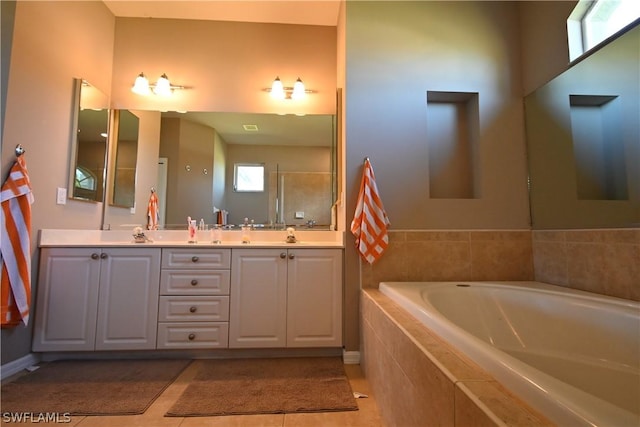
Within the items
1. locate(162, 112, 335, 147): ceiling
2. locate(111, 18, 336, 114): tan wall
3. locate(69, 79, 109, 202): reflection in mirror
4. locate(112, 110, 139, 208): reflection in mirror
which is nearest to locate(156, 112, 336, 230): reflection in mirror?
locate(162, 112, 335, 147): ceiling

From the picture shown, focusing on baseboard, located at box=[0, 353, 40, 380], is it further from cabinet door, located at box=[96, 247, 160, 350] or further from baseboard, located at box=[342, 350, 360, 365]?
baseboard, located at box=[342, 350, 360, 365]

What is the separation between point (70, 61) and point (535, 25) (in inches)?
136

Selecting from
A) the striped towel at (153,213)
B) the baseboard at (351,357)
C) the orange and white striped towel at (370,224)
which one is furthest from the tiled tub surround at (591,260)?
the striped towel at (153,213)

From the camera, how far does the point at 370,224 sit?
1.89 m

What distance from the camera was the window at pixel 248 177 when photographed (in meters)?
2.55

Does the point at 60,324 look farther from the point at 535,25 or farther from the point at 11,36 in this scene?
the point at 535,25

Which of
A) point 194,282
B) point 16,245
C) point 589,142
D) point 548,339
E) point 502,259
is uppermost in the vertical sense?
point 589,142

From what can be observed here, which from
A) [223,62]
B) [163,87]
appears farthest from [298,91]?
[163,87]

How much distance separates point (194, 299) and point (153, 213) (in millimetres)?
989

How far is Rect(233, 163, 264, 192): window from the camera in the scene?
2.55 meters

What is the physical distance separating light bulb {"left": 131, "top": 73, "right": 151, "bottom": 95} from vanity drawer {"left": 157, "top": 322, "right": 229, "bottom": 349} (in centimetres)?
199

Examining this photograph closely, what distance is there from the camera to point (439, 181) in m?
2.24

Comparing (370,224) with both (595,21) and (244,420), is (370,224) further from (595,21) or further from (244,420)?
(595,21)

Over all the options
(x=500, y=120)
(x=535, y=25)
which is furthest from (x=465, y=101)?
(x=535, y=25)
